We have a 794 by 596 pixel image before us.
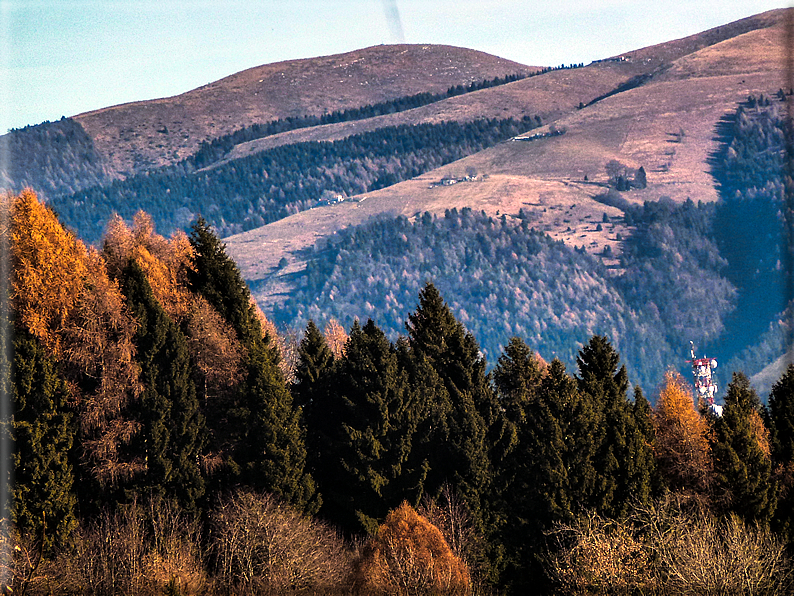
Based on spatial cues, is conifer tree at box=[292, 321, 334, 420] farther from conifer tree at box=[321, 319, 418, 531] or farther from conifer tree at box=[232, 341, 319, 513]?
conifer tree at box=[232, 341, 319, 513]

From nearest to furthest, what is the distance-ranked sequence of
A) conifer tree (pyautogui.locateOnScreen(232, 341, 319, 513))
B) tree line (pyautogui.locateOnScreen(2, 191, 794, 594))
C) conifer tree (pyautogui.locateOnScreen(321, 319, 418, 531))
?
tree line (pyautogui.locateOnScreen(2, 191, 794, 594))
conifer tree (pyautogui.locateOnScreen(232, 341, 319, 513))
conifer tree (pyautogui.locateOnScreen(321, 319, 418, 531))

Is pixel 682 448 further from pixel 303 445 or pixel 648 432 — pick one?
pixel 303 445

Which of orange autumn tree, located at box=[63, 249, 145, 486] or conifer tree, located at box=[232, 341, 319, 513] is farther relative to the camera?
conifer tree, located at box=[232, 341, 319, 513]

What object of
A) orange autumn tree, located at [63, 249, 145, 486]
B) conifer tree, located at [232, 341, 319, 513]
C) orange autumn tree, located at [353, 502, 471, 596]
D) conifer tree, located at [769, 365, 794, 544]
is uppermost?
orange autumn tree, located at [63, 249, 145, 486]

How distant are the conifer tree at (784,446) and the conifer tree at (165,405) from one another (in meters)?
37.4

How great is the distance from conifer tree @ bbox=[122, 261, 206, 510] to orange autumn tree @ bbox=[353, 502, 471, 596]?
43.5 feet

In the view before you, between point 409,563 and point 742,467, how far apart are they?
27.2 meters

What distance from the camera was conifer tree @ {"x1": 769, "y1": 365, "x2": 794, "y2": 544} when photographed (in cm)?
7975

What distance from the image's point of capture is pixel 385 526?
69.4m

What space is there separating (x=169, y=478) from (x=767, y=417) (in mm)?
42615

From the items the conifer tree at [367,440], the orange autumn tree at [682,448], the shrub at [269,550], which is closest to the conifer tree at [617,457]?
the orange autumn tree at [682,448]

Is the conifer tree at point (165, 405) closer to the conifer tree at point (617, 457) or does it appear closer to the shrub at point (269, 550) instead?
the shrub at point (269, 550)

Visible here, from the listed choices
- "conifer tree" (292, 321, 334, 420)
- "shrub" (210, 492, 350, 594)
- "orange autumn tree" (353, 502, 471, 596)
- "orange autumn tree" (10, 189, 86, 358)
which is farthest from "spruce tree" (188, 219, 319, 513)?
"orange autumn tree" (10, 189, 86, 358)

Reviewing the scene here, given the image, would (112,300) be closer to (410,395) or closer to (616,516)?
(410,395)
